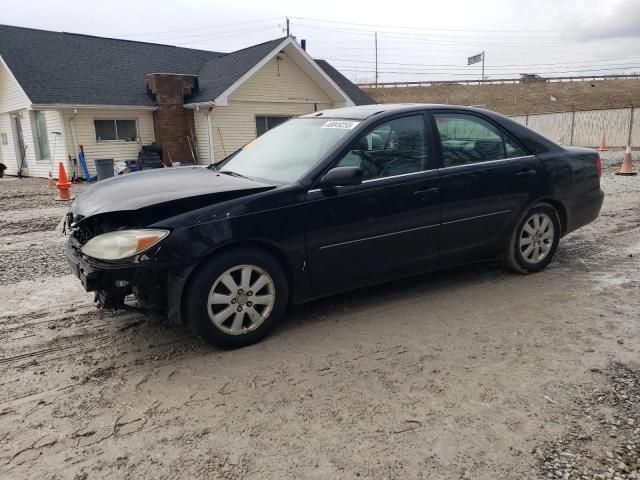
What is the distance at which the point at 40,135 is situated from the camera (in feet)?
59.2

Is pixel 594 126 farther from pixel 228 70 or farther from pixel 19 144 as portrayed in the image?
pixel 19 144

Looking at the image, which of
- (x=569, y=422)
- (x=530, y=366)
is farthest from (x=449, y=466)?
(x=530, y=366)

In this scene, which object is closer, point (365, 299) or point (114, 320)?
point (114, 320)

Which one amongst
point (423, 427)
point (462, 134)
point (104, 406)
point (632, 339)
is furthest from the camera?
point (462, 134)

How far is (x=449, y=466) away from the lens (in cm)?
242

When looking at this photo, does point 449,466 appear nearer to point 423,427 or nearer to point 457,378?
point 423,427

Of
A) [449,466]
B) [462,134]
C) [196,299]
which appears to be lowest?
[449,466]

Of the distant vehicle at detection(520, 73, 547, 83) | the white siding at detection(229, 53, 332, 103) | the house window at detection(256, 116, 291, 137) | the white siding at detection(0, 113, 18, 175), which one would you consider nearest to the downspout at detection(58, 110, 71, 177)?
the white siding at detection(0, 113, 18, 175)

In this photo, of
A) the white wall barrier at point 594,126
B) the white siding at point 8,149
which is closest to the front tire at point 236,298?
the white siding at point 8,149

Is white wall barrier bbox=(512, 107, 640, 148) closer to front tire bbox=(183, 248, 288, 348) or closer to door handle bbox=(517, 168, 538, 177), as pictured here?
door handle bbox=(517, 168, 538, 177)

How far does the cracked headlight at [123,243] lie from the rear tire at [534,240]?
10.9 ft

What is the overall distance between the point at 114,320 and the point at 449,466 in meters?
2.93

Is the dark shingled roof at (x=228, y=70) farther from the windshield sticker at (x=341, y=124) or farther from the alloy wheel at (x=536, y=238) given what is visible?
the alloy wheel at (x=536, y=238)

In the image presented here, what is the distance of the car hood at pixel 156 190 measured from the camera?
11.5 feet
